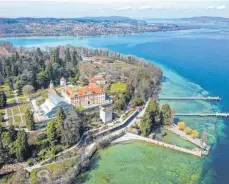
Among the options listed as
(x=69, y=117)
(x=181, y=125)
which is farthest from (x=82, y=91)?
(x=181, y=125)

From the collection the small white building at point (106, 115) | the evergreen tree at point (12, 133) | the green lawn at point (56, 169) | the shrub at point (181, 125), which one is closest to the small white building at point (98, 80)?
the small white building at point (106, 115)

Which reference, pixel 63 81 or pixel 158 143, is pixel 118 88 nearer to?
pixel 63 81

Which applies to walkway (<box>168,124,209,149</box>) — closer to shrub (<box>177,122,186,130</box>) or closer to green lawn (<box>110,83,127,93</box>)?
shrub (<box>177,122,186,130</box>)

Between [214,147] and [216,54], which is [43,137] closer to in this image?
[214,147]

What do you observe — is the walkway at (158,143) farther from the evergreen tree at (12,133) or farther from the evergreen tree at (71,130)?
the evergreen tree at (12,133)

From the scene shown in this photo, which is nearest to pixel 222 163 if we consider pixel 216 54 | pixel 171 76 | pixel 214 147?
pixel 214 147

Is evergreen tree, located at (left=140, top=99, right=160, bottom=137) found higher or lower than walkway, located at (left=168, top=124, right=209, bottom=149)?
higher

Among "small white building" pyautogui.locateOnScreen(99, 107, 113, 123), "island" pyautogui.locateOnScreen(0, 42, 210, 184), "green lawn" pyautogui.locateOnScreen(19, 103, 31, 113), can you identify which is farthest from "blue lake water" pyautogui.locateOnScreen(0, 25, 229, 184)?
"green lawn" pyautogui.locateOnScreen(19, 103, 31, 113)

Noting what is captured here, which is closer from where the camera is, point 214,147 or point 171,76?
point 214,147
